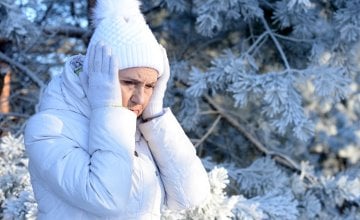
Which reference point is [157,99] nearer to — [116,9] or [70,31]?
[116,9]

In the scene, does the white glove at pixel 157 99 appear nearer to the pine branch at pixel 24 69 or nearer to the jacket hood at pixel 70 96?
the jacket hood at pixel 70 96

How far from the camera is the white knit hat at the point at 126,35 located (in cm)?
152


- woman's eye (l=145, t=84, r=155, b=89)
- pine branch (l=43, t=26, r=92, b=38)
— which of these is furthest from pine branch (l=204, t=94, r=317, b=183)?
woman's eye (l=145, t=84, r=155, b=89)

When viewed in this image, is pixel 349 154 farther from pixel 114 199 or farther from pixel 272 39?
pixel 114 199

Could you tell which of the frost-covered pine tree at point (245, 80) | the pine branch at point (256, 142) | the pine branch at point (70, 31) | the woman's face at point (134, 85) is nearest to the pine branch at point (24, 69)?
the frost-covered pine tree at point (245, 80)

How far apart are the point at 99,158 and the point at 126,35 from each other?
0.35 meters

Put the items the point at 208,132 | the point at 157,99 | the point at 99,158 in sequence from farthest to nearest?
the point at 208,132
the point at 157,99
the point at 99,158

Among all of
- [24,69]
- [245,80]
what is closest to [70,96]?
[245,80]

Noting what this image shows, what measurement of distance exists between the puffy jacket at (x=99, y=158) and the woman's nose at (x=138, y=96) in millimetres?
39

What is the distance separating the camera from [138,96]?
153cm

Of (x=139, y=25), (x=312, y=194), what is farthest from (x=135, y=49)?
(x=312, y=194)

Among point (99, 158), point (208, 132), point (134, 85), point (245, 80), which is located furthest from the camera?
point (208, 132)

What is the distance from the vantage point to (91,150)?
1463mm

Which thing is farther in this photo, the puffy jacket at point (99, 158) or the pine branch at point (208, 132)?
the pine branch at point (208, 132)
